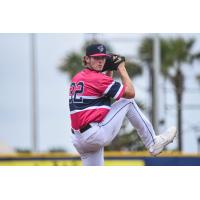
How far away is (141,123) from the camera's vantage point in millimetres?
6352

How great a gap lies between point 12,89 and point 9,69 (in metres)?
0.20

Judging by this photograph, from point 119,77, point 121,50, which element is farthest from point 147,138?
point 121,50

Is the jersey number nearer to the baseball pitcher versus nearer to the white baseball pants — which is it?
the baseball pitcher

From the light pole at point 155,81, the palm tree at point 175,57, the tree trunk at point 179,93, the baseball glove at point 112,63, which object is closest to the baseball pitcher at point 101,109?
the baseball glove at point 112,63

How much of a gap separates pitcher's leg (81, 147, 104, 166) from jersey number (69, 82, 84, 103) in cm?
47

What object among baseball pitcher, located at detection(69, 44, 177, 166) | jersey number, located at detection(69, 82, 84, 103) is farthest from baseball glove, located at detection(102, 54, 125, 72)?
jersey number, located at detection(69, 82, 84, 103)

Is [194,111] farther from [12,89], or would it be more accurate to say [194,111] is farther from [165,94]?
[12,89]

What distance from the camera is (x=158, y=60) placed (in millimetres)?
7543

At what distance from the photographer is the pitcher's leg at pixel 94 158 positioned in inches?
253

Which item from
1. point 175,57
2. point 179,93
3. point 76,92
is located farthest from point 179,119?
point 76,92

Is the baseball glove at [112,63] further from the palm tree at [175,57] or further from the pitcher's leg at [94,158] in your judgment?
the palm tree at [175,57]

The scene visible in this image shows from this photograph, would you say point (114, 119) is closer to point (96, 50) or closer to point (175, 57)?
point (96, 50)

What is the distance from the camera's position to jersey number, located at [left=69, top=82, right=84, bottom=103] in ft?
20.9

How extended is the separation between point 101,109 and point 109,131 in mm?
198
